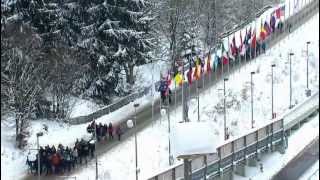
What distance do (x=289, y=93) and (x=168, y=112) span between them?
11.6 metres

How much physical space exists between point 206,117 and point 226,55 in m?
6.85

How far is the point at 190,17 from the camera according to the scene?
45.5 meters

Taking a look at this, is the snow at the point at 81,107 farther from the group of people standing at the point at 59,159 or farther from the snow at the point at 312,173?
the snow at the point at 312,173

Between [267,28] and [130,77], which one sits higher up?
[267,28]

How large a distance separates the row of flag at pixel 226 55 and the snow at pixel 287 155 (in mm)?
5796

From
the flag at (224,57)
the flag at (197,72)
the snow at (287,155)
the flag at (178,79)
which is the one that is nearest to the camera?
the snow at (287,155)

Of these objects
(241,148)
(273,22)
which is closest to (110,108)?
(241,148)

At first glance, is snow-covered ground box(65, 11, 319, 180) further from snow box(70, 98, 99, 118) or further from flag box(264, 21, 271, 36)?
snow box(70, 98, 99, 118)

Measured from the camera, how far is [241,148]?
32.6 m

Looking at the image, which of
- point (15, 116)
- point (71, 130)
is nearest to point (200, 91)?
point (71, 130)

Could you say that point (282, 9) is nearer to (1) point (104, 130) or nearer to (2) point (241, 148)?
(2) point (241, 148)

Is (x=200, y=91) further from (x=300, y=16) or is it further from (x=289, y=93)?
(x=300, y=16)

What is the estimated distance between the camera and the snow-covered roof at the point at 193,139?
15359 mm

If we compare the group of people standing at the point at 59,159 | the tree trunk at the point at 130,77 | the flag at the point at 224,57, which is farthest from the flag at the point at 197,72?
the group of people standing at the point at 59,159
